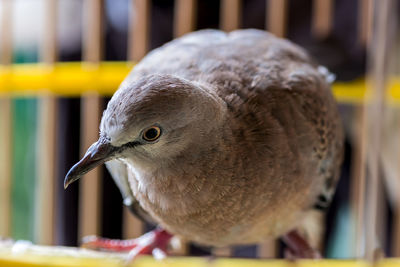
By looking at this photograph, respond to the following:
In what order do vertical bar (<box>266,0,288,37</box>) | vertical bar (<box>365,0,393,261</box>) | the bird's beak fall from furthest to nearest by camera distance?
vertical bar (<box>266,0,288,37</box>), the bird's beak, vertical bar (<box>365,0,393,261</box>)

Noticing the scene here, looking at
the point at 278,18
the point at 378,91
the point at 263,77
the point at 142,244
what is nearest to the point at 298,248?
the point at 142,244

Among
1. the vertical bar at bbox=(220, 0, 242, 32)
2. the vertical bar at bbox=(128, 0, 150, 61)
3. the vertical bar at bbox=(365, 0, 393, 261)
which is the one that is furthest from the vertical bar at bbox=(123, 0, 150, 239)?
the vertical bar at bbox=(365, 0, 393, 261)

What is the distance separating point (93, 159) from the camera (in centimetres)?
55

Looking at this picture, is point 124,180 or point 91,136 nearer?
point 124,180

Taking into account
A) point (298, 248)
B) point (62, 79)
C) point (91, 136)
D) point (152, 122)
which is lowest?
point (298, 248)

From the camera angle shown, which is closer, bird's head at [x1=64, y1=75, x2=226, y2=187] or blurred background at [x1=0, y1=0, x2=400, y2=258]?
bird's head at [x1=64, y1=75, x2=226, y2=187]

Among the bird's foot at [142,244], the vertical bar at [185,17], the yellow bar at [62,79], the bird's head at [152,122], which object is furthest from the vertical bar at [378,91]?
the vertical bar at [185,17]

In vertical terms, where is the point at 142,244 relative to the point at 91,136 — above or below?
below

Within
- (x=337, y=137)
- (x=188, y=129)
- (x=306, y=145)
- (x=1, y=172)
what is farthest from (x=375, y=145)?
(x=1, y=172)

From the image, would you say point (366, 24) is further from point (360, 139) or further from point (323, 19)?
point (360, 139)

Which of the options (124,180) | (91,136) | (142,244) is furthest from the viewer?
(91,136)

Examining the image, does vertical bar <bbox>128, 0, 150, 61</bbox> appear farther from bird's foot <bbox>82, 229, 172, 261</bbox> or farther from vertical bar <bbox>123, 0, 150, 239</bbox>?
bird's foot <bbox>82, 229, 172, 261</bbox>

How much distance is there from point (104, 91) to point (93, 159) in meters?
0.58

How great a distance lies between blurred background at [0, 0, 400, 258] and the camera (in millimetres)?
1112
